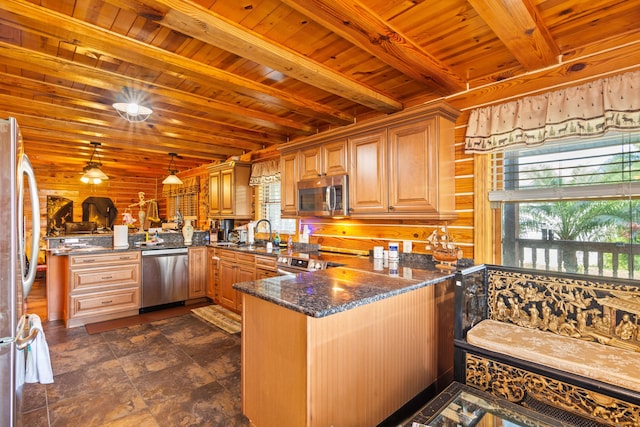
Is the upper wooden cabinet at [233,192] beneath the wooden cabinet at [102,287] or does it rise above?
above

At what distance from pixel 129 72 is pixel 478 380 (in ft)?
11.2

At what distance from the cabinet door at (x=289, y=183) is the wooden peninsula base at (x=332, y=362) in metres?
1.97

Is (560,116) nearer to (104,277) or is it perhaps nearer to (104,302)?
(104,277)

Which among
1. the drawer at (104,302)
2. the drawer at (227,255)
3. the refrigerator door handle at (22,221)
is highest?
the refrigerator door handle at (22,221)

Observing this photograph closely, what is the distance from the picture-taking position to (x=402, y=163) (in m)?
2.76

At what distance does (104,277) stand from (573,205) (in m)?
4.93

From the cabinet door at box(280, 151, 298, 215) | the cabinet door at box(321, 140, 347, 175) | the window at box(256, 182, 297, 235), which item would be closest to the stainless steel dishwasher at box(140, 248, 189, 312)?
the window at box(256, 182, 297, 235)

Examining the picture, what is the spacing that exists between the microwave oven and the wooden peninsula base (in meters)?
1.22

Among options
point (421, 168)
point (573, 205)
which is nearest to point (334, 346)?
point (421, 168)

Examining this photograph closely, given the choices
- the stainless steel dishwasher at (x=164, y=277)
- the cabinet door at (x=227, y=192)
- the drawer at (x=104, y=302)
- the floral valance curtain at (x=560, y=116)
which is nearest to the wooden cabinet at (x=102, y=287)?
the drawer at (x=104, y=302)

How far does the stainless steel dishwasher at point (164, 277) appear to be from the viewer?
4340 millimetres

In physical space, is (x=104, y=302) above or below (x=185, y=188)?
below

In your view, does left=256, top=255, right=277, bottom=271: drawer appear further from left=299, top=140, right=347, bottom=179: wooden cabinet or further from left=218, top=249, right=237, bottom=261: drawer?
left=299, top=140, right=347, bottom=179: wooden cabinet

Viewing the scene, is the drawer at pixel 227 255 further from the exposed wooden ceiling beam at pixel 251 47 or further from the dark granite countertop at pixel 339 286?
the exposed wooden ceiling beam at pixel 251 47
